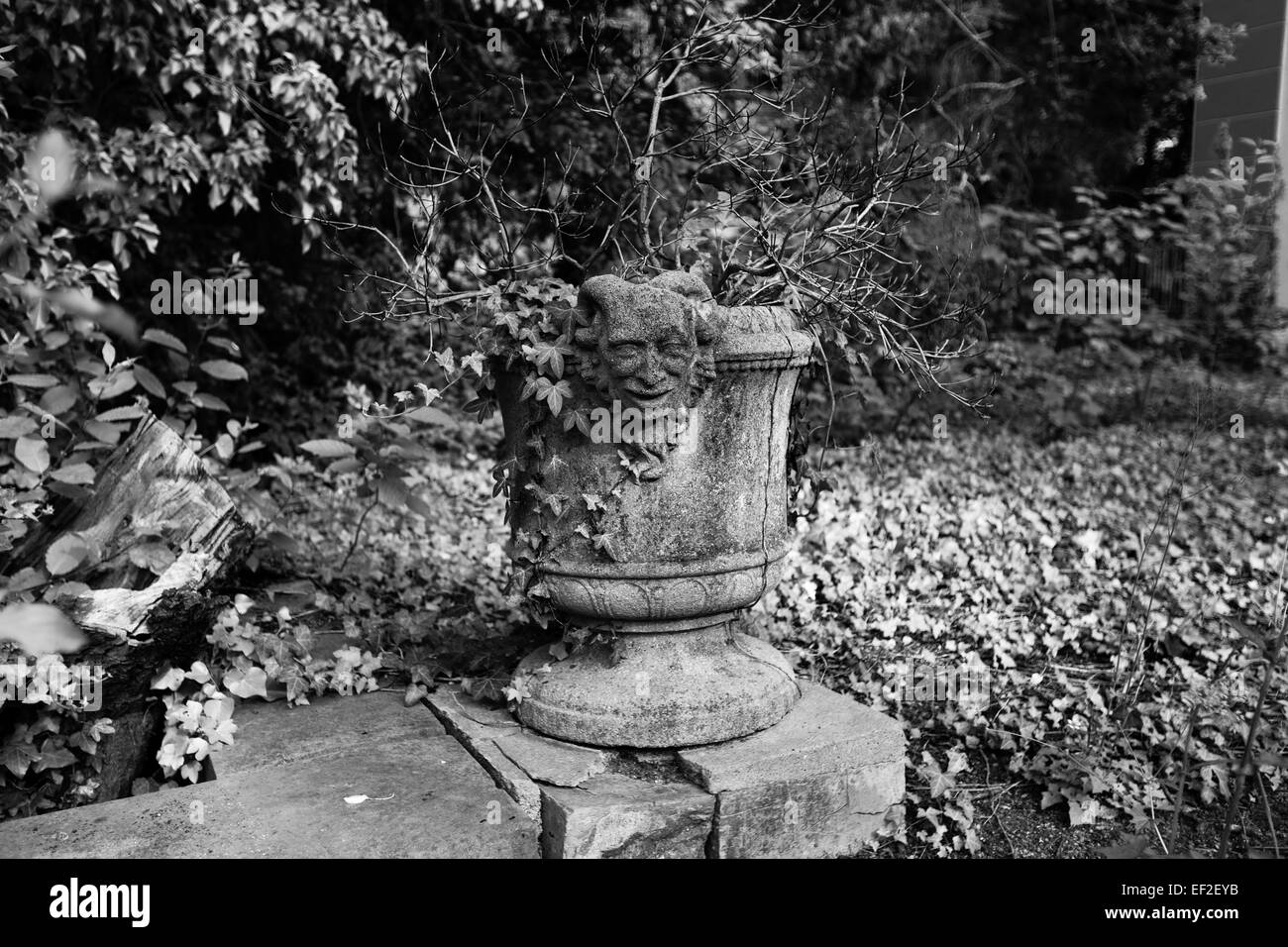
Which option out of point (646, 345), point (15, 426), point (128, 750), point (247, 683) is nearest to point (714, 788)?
point (646, 345)

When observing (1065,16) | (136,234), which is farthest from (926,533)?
(1065,16)

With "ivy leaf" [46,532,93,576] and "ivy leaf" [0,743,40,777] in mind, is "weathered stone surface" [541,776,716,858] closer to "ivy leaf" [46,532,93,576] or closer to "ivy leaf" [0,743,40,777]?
"ivy leaf" [0,743,40,777]

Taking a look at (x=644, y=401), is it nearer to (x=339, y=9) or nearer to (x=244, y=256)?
(x=339, y=9)

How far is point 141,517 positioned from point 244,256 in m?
3.41

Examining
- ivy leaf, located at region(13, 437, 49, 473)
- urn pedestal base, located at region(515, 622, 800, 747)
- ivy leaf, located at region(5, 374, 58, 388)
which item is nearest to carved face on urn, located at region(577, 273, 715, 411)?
urn pedestal base, located at region(515, 622, 800, 747)

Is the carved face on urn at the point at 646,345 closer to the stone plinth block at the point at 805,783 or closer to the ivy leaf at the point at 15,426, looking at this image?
the stone plinth block at the point at 805,783

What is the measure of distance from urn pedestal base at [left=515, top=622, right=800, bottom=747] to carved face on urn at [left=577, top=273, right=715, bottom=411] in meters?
0.69

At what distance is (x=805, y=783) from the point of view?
2.63m

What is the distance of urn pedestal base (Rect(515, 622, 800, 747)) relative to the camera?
2.68m

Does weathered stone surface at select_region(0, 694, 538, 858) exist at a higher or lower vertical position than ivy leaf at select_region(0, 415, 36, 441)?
lower

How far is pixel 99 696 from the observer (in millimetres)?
2625

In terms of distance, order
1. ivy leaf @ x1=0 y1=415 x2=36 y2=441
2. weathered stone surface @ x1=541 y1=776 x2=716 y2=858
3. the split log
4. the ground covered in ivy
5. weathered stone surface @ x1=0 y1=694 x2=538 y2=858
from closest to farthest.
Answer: weathered stone surface @ x1=0 y1=694 x2=538 y2=858
weathered stone surface @ x1=541 y1=776 x2=716 y2=858
the split log
the ground covered in ivy
ivy leaf @ x1=0 y1=415 x2=36 y2=441

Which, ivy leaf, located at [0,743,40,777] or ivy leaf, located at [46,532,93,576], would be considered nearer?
ivy leaf, located at [0,743,40,777]

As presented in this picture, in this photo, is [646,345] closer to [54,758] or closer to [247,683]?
[247,683]
